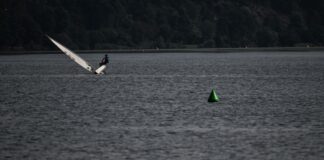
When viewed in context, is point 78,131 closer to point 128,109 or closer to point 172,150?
point 172,150

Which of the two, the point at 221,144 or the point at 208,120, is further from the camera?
the point at 208,120

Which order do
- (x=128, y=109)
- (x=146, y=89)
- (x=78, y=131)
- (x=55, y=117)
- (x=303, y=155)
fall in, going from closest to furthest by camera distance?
(x=303, y=155) < (x=78, y=131) < (x=55, y=117) < (x=128, y=109) < (x=146, y=89)

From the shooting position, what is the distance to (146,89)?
306 ft

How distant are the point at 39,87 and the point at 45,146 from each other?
56630 millimetres

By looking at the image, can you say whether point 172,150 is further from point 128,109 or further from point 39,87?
point 39,87

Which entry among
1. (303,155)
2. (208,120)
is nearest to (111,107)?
(208,120)

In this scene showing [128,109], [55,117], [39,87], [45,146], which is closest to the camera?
[45,146]

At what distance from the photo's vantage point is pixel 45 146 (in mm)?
43125

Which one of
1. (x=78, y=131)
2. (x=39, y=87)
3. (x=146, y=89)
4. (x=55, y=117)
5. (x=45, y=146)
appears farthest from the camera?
(x=39, y=87)

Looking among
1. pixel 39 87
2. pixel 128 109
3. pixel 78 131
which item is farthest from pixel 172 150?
pixel 39 87

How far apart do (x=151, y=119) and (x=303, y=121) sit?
31.5ft

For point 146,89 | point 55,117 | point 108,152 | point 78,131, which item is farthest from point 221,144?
point 146,89

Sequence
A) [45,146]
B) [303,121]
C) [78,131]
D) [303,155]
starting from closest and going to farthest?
[303,155], [45,146], [78,131], [303,121]

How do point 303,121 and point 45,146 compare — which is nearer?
point 45,146
